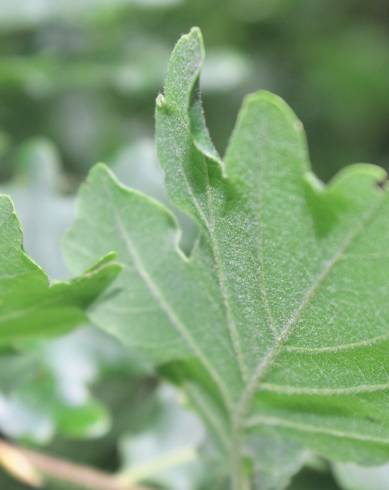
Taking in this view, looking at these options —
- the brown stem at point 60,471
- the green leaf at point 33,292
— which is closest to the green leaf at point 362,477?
the brown stem at point 60,471

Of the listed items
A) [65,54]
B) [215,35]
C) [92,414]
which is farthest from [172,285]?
[215,35]

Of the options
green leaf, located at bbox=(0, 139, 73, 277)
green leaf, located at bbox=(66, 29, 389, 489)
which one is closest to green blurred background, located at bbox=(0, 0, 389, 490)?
green leaf, located at bbox=(0, 139, 73, 277)

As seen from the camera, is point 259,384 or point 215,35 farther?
point 215,35

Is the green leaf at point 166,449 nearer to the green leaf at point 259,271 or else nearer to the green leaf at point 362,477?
the green leaf at point 362,477

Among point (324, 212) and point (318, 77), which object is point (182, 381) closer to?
point (324, 212)

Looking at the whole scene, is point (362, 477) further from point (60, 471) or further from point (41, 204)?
point (41, 204)

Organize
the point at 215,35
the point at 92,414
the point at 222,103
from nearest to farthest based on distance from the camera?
the point at 92,414, the point at 222,103, the point at 215,35

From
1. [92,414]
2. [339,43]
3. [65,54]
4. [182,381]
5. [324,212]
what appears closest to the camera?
[324,212]
